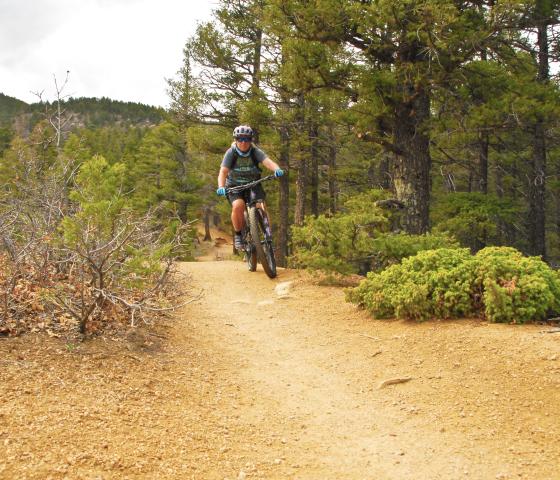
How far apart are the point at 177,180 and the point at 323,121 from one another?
17805 mm

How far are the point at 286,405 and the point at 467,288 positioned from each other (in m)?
2.36

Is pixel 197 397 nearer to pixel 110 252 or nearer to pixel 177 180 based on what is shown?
pixel 110 252

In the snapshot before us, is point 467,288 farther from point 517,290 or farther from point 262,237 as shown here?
point 262,237

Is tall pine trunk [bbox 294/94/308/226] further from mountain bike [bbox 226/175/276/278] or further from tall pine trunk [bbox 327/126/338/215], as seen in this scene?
mountain bike [bbox 226/175/276/278]

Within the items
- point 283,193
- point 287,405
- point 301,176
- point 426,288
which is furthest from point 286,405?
point 283,193

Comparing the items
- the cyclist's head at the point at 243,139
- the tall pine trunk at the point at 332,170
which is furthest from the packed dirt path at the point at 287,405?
the tall pine trunk at the point at 332,170

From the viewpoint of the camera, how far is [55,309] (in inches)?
161

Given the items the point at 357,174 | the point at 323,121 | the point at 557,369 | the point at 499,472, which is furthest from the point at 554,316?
the point at 357,174

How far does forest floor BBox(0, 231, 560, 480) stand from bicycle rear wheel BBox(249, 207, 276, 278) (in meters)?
3.27

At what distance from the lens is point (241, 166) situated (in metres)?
8.29

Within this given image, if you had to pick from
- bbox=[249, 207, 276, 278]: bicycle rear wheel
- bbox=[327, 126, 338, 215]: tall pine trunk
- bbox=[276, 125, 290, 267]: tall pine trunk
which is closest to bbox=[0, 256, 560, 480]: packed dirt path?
bbox=[249, 207, 276, 278]: bicycle rear wheel

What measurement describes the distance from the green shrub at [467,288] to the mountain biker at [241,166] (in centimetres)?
333

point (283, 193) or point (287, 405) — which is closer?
point (287, 405)

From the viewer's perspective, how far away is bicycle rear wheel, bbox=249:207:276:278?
8.27 metres
